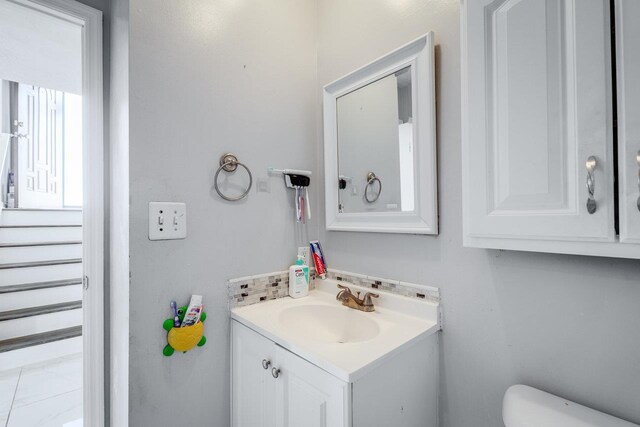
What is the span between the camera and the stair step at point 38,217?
8.79ft

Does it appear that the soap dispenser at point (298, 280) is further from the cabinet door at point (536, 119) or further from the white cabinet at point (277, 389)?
the cabinet door at point (536, 119)

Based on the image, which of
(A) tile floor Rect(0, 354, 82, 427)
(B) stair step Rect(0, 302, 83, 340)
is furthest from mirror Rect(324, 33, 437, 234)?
(B) stair step Rect(0, 302, 83, 340)

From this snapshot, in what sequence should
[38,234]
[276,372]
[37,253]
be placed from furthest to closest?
[38,234]
[37,253]
[276,372]

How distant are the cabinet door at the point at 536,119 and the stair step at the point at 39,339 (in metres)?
3.13

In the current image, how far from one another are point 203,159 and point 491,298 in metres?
1.09

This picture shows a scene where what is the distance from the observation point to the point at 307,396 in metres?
0.76

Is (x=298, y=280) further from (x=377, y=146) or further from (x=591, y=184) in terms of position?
(x=591, y=184)

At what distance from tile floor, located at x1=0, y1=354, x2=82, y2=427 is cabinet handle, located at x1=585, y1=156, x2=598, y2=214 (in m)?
2.39

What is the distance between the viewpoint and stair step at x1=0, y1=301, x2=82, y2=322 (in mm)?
2238

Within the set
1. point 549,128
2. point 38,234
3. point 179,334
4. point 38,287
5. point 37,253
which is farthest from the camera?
point 38,234

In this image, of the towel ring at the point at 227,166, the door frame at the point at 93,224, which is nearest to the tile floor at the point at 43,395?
the door frame at the point at 93,224

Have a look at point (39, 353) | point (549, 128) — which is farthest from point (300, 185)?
point (39, 353)

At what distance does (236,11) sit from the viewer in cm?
115

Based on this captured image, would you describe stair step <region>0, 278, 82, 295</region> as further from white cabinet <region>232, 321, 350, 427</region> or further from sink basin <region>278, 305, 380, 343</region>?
sink basin <region>278, 305, 380, 343</region>
